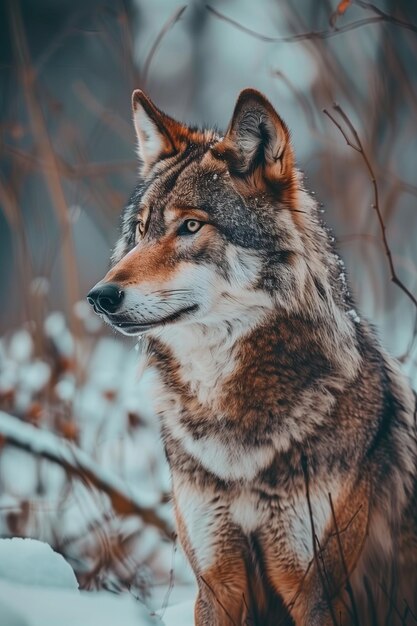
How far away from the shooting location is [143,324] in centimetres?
240

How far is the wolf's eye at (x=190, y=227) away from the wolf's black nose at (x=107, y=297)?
34cm

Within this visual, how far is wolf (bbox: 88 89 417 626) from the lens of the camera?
2342 mm

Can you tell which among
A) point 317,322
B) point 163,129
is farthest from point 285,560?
point 163,129

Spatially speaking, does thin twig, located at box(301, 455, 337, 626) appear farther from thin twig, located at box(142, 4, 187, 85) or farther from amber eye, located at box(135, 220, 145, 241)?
thin twig, located at box(142, 4, 187, 85)

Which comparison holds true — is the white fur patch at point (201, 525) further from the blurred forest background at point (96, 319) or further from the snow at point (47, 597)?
the blurred forest background at point (96, 319)

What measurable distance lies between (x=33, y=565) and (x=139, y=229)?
4.11 ft

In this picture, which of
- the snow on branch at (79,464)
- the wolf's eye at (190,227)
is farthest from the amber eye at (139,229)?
the snow on branch at (79,464)

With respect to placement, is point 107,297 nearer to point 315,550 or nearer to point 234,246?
point 234,246

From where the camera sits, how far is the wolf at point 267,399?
2342 millimetres

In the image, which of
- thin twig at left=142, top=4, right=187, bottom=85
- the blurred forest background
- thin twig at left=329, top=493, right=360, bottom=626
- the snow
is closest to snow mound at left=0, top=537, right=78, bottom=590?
the snow

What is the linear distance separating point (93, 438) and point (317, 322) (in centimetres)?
279

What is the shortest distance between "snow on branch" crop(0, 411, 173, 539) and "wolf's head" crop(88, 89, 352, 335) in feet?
6.52

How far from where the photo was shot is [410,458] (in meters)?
2.52

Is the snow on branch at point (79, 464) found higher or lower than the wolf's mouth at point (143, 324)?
lower
